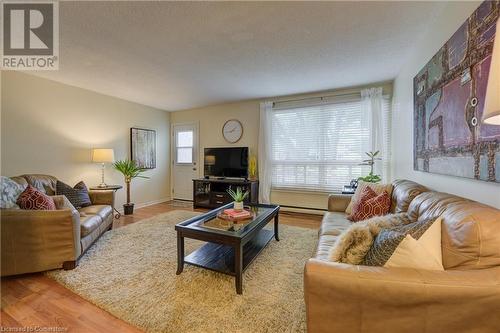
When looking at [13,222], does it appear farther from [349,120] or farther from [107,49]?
[349,120]

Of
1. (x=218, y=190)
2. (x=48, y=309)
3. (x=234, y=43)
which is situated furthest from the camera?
(x=218, y=190)

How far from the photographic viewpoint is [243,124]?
4789 mm

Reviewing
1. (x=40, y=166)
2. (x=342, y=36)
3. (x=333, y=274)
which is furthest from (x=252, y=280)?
(x=40, y=166)

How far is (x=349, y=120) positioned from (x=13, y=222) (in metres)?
4.51

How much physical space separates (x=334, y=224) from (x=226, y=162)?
3026 millimetres

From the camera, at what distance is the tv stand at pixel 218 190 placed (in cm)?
441

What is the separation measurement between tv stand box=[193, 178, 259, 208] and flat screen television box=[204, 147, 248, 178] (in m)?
0.18

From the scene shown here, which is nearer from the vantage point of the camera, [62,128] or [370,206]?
[370,206]

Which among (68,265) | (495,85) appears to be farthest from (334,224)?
(68,265)

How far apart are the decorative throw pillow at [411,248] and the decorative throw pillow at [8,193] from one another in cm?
307

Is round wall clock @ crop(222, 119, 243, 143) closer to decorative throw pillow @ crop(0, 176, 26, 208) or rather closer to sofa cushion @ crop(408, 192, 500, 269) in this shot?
decorative throw pillow @ crop(0, 176, 26, 208)

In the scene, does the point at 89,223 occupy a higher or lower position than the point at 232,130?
lower

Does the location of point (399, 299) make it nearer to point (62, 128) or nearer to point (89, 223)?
point (89, 223)

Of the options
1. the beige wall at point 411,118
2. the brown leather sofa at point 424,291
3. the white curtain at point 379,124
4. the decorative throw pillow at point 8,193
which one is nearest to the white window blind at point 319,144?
the white curtain at point 379,124
